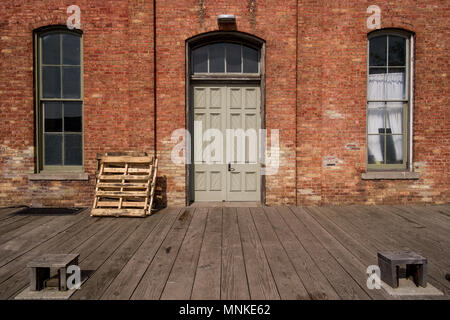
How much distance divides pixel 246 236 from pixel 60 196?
4.10m

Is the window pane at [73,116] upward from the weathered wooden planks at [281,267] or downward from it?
upward

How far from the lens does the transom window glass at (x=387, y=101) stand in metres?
5.98

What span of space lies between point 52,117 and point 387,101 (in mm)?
7125

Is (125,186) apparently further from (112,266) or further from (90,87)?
(112,266)

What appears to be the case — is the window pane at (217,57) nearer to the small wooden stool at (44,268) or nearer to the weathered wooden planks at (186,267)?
the weathered wooden planks at (186,267)

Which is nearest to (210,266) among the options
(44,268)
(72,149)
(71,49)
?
(44,268)

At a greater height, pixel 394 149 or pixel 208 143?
pixel 208 143

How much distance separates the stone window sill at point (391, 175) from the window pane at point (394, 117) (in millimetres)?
907

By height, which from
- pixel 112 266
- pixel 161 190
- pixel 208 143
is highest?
pixel 208 143

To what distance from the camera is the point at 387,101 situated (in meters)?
6.04

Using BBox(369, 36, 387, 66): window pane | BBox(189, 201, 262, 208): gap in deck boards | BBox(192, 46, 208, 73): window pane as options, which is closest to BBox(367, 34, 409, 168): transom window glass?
BBox(369, 36, 387, 66): window pane

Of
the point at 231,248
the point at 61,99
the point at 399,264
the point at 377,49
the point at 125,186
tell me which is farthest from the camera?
the point at 377,49

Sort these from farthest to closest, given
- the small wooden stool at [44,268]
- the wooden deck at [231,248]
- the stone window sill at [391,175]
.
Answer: the stone window sill at [391,175] < the wooden deck at [231,248] < the small wooden stool at [44,268]

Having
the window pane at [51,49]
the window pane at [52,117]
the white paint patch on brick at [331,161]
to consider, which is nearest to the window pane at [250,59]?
the white paint patch on brick at [331,161]
